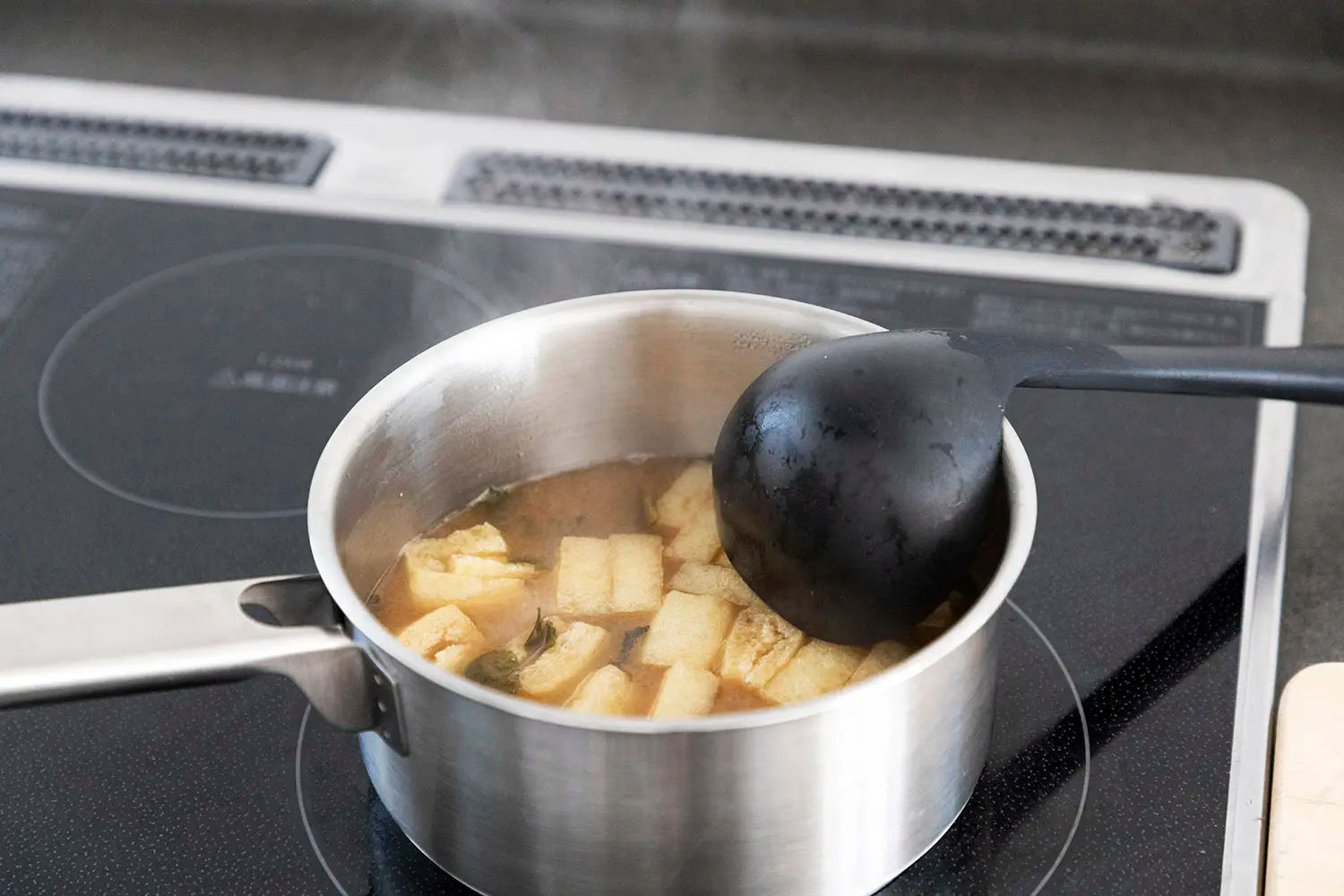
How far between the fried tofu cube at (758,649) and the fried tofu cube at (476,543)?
0.14 m

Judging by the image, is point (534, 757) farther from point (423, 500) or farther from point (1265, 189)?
point (1265, 189)

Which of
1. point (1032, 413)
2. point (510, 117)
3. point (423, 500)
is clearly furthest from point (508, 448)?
point (510, 117)

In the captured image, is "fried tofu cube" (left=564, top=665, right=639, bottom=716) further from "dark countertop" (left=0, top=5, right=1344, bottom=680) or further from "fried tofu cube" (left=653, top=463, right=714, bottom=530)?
"dark countertop" (left=0, top=5, right=1344, bottom=680)

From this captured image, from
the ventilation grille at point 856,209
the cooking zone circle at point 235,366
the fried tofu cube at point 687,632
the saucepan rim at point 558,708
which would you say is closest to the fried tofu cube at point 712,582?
the fried tofu cube at point 687,632

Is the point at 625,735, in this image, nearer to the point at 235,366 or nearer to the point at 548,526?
the point at 548,526

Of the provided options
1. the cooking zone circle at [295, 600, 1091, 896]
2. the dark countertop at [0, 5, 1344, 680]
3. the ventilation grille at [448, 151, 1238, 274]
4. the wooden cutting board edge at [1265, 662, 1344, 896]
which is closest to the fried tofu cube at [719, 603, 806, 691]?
the cooking zone circle at [295, 600, 1091, 896]

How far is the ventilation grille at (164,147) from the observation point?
1.13 metres

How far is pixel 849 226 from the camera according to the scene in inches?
42.2

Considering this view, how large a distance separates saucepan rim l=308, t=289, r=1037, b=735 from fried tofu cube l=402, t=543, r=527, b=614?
95mm

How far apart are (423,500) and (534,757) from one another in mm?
251

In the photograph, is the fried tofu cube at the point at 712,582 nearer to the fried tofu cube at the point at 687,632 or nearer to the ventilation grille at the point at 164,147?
the fried tofu cube at the point at 687,632

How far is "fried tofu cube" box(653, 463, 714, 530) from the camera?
2.62ft

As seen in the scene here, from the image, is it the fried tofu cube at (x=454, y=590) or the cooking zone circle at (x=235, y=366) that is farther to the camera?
the cooking zone circle at (x=235, y=366)

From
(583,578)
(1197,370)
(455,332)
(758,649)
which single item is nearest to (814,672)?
(758,649)
